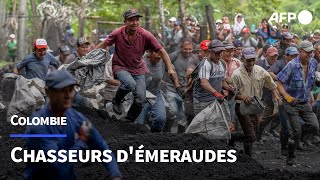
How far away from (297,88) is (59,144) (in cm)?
800

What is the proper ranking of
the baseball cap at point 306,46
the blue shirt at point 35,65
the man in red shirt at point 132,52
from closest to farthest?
the man in red shirt at point 132,52
the baseball cap at point 306,46
the blue shirt at point 35,65

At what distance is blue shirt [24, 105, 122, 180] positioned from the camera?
6824 mm

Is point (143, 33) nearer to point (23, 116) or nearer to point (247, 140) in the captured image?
point (247, 140)

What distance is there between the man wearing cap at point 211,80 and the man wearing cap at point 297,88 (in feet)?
3.27

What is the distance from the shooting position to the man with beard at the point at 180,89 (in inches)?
635

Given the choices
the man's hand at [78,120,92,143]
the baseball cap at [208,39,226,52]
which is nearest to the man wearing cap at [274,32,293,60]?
the baseball cap at [208,39,226,52]

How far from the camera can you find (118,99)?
14.2 metres

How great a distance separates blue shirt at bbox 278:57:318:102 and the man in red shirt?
6.77ft

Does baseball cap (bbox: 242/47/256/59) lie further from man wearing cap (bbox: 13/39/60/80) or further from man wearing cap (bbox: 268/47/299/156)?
man wearing cap (bbox: 13/39/60/80)

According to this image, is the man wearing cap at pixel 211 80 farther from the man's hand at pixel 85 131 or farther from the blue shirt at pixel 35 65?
the man's hand at pixel 85 131

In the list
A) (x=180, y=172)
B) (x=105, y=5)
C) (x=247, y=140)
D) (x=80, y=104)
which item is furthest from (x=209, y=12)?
(x=105, y=5)

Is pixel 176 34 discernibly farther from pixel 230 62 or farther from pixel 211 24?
pixel 230 62

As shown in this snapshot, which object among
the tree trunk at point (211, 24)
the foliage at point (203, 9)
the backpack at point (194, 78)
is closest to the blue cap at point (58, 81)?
the backpack at point (194, 78)

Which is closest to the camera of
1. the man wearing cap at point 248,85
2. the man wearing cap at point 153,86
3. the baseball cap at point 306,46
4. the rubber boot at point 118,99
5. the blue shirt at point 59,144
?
the blue shirt at point 59,144
